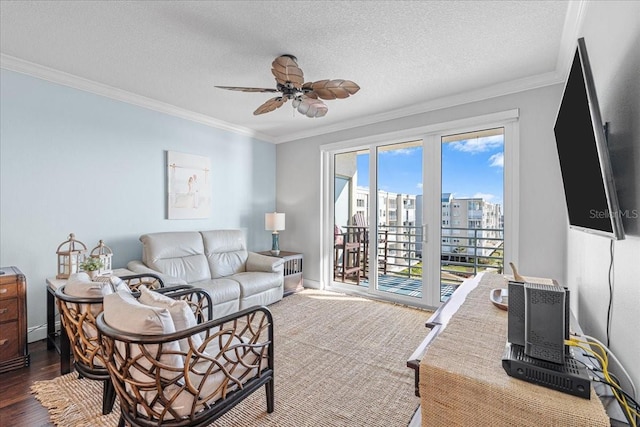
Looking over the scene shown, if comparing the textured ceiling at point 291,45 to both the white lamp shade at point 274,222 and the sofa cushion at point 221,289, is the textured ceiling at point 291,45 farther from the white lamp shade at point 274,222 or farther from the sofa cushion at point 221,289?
the sofa cushion at point 221,289

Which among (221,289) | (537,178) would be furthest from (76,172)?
(537,178)

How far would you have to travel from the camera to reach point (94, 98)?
3068 mm

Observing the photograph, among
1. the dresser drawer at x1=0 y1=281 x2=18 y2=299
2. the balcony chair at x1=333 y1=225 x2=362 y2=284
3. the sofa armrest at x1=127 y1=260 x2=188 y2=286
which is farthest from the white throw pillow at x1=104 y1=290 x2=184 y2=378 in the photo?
the balcony chair at x1=333 y1=225 x2=362 y2=284

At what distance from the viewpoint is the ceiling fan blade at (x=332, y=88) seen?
2164mm

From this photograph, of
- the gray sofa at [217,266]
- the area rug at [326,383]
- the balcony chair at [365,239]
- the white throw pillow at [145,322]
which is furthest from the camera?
the balcony chair at [365,239]

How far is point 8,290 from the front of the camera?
214 cm

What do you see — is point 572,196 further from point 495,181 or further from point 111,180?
point 111,180

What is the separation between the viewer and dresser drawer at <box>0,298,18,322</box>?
2119 mm

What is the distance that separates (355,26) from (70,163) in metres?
3.04

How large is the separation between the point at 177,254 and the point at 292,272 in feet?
5.36

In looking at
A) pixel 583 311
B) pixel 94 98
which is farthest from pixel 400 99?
pixel 94 98

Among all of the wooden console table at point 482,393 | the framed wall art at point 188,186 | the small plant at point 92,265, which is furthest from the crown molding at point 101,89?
the wooden console table at point 482,393

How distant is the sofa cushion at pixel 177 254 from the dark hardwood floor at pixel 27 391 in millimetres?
1099

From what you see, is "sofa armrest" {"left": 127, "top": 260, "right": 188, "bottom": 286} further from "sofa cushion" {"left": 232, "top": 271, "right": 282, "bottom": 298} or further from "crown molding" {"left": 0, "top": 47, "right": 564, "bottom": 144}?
"crown molding" {"left": 0, "top": 47, "right": 564, "bottom": 144}
